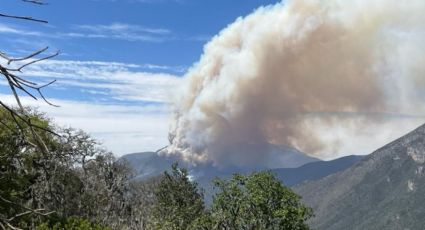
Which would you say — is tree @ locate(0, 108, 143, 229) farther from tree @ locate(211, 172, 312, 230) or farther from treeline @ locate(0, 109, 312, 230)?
tree @ locate(211, 172, 312, 230)

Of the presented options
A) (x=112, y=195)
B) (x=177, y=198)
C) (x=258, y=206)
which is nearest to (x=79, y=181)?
(x=112, y=195)

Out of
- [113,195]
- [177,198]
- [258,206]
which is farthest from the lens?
[113,195]

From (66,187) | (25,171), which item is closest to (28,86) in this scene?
(25,171)

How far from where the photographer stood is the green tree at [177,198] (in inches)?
2783

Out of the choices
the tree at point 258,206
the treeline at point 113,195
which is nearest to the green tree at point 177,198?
the treeline at point 113,195

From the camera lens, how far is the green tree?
70.7m

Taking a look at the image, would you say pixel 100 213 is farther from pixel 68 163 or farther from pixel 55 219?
pixel 55 219

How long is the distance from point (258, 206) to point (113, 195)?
40.9m

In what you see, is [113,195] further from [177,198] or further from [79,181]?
[177,198]

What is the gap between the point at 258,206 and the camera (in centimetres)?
5719

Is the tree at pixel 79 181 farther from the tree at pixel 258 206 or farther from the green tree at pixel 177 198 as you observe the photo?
the tree at pixel 258 206

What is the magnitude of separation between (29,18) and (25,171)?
227 feet

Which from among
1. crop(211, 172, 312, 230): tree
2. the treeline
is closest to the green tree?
the treeline

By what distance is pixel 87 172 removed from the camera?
302ft
